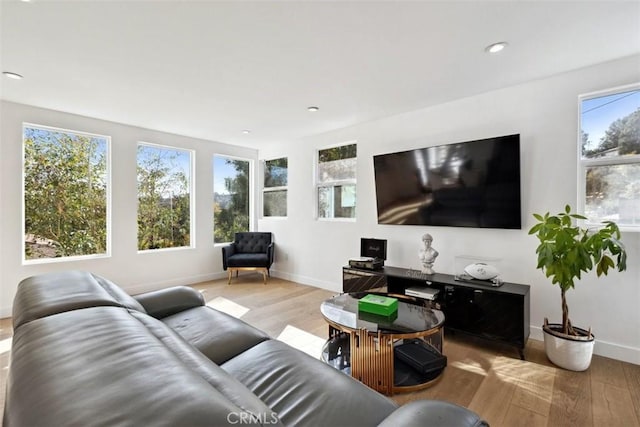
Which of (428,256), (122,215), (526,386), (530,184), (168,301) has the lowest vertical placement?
(526,386)

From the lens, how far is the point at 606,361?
237 centimetres

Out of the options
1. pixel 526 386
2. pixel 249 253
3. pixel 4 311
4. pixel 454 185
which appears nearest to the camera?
pixel 526 386

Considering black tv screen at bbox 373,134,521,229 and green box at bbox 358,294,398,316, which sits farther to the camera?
black tv screen at bbox 373,134,521,229

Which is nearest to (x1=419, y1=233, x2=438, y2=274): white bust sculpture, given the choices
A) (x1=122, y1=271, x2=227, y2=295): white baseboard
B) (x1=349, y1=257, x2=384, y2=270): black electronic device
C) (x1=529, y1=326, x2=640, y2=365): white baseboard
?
(x1=349, y1=257, x2=384, y2=270): black electronic device

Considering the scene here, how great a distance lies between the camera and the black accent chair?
4.80 m

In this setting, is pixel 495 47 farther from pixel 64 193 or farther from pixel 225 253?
pixel 64 193

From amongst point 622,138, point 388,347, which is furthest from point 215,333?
point 622,138

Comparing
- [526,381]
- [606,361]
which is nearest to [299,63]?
[526,381]

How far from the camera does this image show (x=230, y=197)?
18.2 ft

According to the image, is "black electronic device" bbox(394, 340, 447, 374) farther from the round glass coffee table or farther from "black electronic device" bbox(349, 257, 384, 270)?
"black electronic device" bbox(349, 257, 384, 270)

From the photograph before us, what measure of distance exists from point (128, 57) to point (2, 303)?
324 centimetres

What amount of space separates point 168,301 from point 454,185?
113 inches

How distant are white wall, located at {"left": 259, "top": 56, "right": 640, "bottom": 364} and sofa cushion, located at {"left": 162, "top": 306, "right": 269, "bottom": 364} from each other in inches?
95.8

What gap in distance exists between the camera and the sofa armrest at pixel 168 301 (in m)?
1.92
